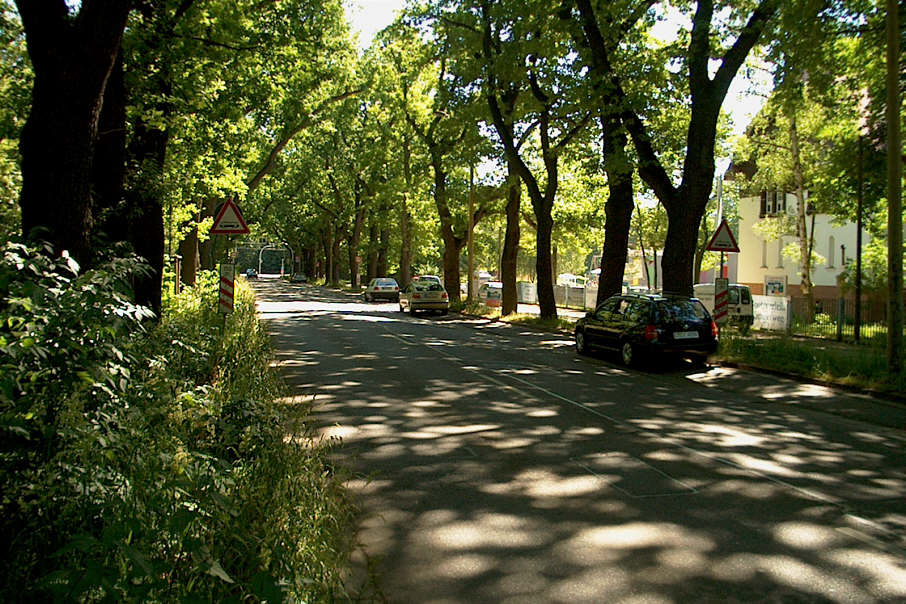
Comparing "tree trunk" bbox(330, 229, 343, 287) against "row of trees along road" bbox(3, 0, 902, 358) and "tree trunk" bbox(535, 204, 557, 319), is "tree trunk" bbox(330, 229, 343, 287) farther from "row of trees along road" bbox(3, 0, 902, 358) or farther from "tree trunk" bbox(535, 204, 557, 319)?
"tree trunk" bbox(535, 204, 557, 319)

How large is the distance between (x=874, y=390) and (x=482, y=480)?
845 centimetres

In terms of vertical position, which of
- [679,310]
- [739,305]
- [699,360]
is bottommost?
[699,360]

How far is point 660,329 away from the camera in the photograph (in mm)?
14789

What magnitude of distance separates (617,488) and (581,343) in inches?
460

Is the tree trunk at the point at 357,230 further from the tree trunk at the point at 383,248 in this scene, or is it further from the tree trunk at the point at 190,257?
the tree trunk at the point at 190,257

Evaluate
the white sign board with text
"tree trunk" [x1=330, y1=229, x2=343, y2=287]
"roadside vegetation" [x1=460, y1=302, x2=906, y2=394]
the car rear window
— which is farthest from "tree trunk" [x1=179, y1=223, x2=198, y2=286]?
"tree trunk" [x1=330, y1=229, x2=343, y2=287]

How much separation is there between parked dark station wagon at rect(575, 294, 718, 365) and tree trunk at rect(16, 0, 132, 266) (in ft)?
36.0

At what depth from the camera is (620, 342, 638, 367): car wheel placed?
15203 millimetres

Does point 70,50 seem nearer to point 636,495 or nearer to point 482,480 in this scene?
point 482,480

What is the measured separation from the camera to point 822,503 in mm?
6047

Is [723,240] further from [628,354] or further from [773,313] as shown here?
[773,313]

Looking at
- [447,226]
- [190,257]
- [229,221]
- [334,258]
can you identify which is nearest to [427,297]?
[447,226]

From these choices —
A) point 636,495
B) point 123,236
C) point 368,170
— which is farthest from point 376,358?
point 368,170

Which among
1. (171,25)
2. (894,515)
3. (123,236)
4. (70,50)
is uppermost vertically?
(171,25)
